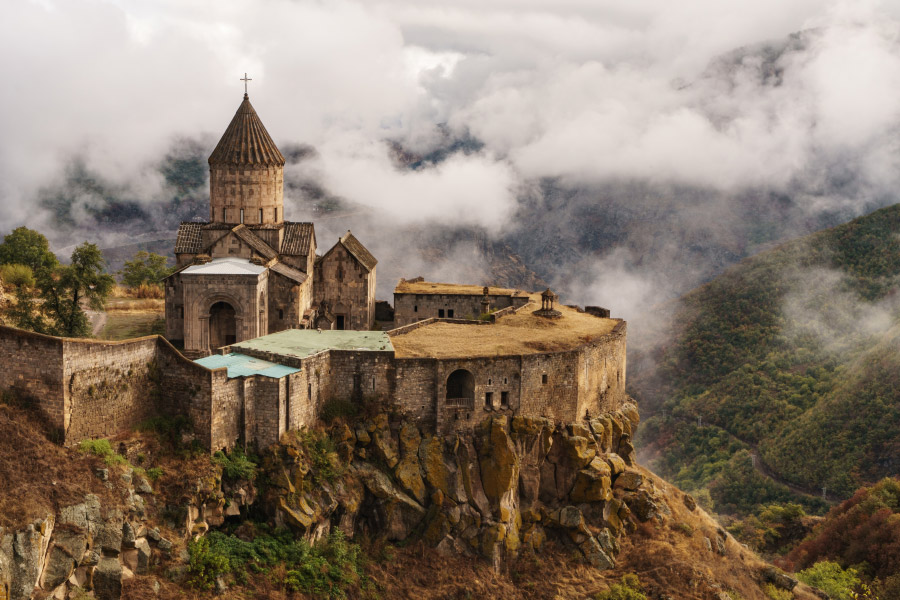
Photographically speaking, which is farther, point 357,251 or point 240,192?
point 357,251

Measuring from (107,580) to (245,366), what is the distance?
29.1 feet

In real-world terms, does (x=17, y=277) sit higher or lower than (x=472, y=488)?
higher

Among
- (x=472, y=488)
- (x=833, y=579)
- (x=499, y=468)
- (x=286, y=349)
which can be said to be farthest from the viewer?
(x=833, y=579)

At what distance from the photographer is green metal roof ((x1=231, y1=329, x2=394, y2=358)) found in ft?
115

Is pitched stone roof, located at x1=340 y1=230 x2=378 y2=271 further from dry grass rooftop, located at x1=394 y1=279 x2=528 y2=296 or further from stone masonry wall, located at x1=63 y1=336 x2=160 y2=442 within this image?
stone masonry wall, located at x1=63 y1=336 x2=160 y2=442

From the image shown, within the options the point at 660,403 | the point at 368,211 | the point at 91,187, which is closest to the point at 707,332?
the point at 660,403

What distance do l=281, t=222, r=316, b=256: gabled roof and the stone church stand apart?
47mm

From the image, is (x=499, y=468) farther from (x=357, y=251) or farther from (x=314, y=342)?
(x=357, y=251)

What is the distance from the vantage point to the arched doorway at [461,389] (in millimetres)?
36156

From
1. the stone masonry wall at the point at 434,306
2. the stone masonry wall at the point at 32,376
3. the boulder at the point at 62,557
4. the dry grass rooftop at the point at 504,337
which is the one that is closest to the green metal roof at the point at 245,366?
the dry grass rooftop at the point at 504,337

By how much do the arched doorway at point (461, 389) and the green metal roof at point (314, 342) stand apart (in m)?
2.66

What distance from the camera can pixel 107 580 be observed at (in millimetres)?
26000

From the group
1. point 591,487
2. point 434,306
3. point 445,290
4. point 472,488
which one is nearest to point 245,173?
point 434,306

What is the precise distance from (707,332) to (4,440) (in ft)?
236
